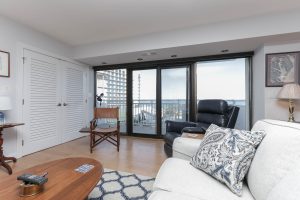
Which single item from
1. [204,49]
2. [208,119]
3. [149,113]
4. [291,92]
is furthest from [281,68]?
[149,113]

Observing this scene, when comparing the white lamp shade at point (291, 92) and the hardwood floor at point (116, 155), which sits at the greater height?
the white lamp shade at point (291, 92)

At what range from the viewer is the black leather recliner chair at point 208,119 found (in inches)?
102

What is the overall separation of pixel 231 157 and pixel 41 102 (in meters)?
3.34

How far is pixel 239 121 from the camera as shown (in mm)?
3662

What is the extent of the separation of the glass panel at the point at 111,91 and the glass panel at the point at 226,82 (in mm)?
A: 2077

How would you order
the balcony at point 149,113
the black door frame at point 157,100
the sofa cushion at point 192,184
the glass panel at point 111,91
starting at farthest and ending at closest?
the glass panel at point 111,91 → the balcony at point 149,113 → the black door frame at point 157,100 → the sofa cushion at point 192,184

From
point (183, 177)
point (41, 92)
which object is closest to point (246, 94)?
point (183, 177)

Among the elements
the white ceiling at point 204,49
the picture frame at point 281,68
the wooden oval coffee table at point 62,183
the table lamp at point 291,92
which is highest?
the white ceiling at point 204,49

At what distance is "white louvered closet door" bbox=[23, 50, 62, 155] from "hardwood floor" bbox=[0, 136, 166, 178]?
0.22m

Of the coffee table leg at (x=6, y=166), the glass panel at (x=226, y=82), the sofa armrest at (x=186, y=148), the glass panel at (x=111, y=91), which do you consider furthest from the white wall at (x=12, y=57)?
the glass panel at (x=226, y=82)

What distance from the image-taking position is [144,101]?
4379 mm

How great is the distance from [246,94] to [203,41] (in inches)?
61.3

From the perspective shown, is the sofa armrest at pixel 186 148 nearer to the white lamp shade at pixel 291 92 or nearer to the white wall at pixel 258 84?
the white lamp shade at pixel 291 92

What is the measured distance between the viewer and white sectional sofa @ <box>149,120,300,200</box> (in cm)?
73
